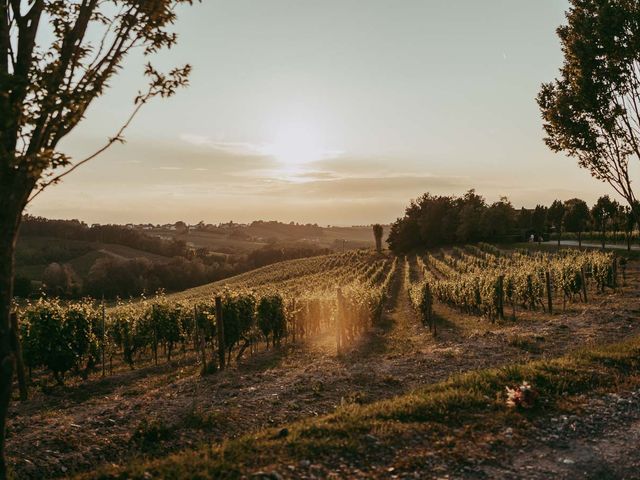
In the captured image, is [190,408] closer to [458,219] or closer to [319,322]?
[319,322]

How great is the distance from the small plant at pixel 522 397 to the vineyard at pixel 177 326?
10197 millimetres

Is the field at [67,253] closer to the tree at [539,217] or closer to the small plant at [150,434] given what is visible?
the tree at [539,217]

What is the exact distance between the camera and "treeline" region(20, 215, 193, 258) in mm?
138625

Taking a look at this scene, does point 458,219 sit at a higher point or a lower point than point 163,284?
higher

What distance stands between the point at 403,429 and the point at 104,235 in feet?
488

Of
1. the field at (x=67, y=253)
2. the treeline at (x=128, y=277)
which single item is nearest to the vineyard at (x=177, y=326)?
the treeline at (x=128, y=277)

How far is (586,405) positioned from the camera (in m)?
9.06

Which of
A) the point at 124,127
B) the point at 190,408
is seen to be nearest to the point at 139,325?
the point at 190,408

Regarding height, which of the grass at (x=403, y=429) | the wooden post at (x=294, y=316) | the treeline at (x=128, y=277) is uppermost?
the grass at (x=403, y=429)

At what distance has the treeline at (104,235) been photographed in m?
139

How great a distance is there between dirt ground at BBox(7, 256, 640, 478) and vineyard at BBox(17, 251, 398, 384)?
5.46 feet

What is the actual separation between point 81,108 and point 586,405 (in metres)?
9.91

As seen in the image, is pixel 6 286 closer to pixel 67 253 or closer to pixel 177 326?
pixel 177 326

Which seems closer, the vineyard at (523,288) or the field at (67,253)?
the vineyard at (523,288)
